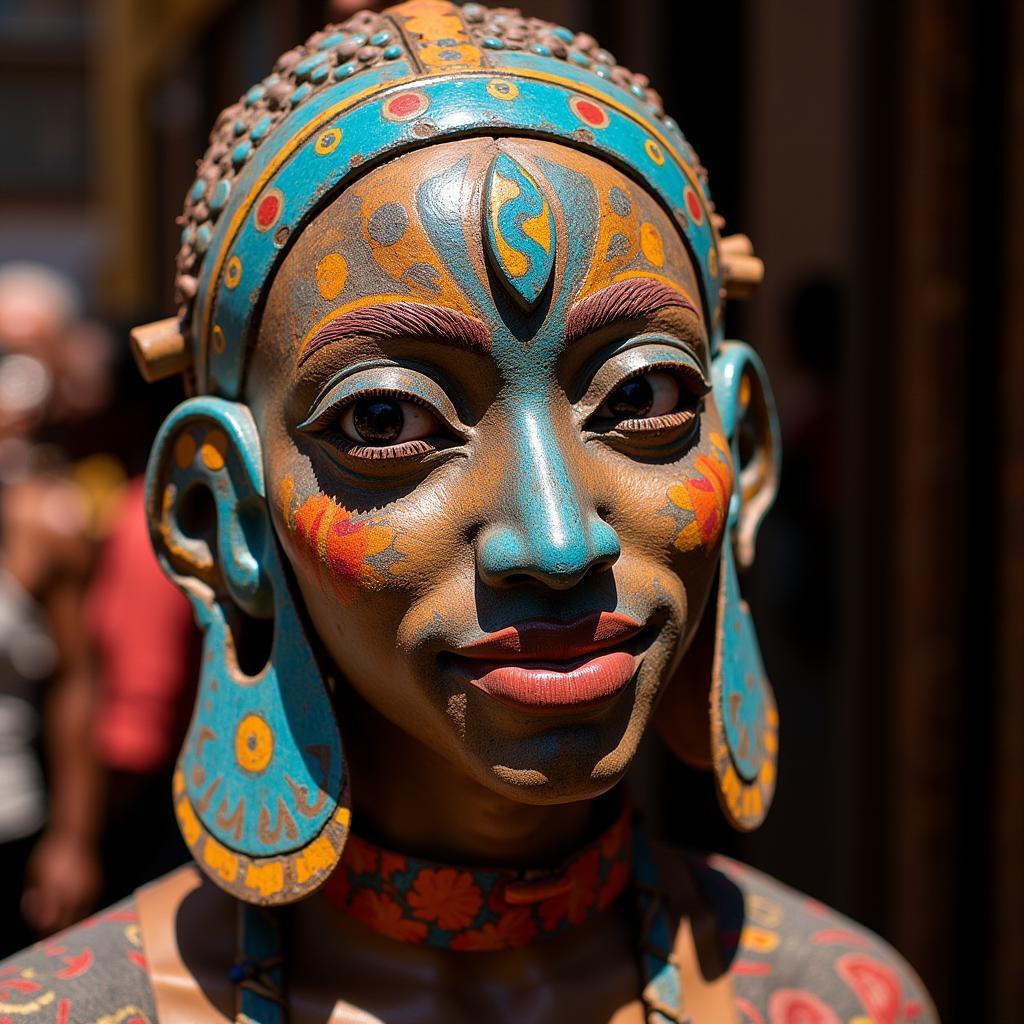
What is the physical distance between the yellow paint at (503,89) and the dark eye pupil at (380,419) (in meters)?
0.32

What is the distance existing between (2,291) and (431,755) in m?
3.28

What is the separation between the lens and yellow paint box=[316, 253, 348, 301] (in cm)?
129

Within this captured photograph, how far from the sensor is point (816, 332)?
4918 mm

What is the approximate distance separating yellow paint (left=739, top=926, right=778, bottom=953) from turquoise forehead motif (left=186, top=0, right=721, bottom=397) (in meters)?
0.70

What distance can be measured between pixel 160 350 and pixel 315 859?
557 millimetres

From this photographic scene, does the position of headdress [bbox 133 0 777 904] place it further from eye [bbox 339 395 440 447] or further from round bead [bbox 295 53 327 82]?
eye [bbox 339 395 440 447]

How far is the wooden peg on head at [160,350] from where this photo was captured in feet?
4.85

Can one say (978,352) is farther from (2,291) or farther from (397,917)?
(2,291)

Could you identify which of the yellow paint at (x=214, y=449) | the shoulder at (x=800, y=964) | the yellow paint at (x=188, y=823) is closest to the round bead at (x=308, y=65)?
the yellow paint at (x=214, y=449)

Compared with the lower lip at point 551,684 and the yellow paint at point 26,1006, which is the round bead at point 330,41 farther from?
the yellow paint at point 26,1006

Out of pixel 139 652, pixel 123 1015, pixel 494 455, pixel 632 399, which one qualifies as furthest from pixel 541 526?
pixel 139 652

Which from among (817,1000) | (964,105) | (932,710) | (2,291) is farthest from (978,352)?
(2,291)

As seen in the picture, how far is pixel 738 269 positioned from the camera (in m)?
1.58

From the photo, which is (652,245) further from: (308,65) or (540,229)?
(308,65)
